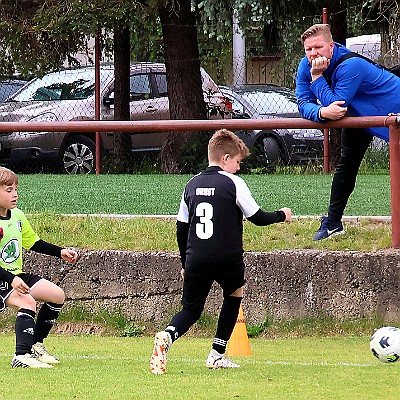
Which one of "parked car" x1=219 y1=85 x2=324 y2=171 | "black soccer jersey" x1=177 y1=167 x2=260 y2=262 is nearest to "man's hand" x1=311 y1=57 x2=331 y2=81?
"black soccer jersey" x1=177 y1=167 x2=260 y2=262

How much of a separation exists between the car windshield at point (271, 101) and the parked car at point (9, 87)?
394cm

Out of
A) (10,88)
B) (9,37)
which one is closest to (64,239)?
(9,37)

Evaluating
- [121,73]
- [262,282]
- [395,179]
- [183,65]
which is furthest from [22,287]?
[121,73]

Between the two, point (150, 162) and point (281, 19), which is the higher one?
point (281, 19)

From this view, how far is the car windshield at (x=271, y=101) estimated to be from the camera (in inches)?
683

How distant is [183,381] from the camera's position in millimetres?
7172

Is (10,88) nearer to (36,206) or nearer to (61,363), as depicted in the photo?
(36,206)

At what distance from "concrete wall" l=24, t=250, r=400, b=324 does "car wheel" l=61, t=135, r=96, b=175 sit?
5.81 meters

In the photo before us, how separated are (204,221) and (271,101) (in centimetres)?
1021

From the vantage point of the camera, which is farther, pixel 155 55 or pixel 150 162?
pixel 155 55

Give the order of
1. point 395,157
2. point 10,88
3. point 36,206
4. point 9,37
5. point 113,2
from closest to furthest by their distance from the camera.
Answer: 1. point 395,157
2. point 36,206
3. point 113,2
4. point 9,37
5. point 10,88

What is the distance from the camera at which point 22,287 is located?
25.4 ft

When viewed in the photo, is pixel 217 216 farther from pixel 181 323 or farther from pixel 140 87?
pixel 140 87

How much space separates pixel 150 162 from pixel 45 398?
9.26m
